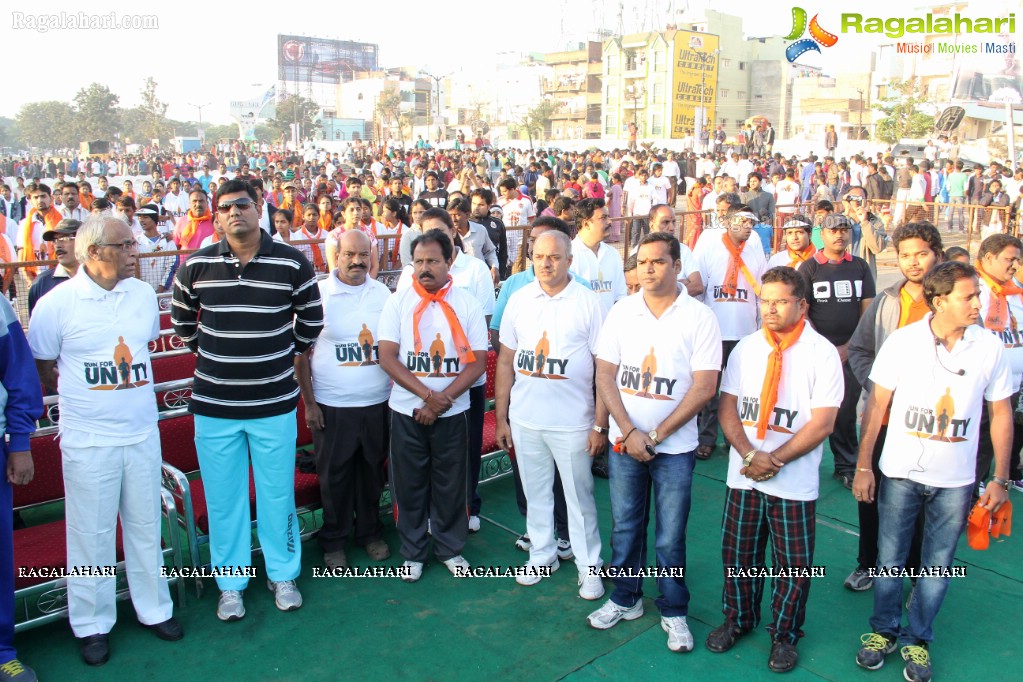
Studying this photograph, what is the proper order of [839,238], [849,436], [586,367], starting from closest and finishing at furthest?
[586,367] → [839,238] → [849,436]

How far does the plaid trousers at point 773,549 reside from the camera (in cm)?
357

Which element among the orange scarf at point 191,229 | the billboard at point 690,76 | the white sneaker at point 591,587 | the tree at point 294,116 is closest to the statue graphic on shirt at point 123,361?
the white sneaker at point 591,587

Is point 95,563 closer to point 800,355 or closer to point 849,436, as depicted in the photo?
point 800,355

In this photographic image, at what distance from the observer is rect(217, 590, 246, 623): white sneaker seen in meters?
4.14

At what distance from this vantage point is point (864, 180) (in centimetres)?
2025

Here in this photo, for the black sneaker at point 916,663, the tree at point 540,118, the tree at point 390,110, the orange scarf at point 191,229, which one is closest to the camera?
the black sneaker at point 916,663

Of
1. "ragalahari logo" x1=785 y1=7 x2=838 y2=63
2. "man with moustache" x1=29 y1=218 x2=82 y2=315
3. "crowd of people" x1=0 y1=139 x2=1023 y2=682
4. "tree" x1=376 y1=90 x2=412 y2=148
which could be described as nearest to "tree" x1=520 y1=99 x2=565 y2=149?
"tree" x1=376 y1=90 x2=412 y2=148

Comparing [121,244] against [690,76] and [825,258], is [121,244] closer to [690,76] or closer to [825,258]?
[825,258]

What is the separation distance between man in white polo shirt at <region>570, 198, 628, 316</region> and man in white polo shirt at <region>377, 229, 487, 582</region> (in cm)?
166

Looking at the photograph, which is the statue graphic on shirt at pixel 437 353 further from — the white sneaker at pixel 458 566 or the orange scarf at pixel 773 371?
the orange scarf at pixel 773 371

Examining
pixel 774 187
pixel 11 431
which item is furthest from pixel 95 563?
pixel 774 187

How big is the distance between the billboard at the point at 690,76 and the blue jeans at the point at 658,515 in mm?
67182

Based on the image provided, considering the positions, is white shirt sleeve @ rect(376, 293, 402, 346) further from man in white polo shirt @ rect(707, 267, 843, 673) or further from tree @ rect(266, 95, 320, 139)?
tree @ rect(266, 95, 320, 139)

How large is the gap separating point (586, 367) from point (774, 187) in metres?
15.2
